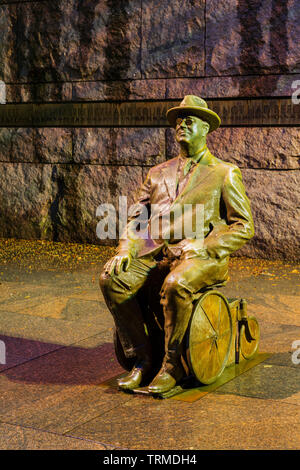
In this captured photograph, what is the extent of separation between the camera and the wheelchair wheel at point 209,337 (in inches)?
182

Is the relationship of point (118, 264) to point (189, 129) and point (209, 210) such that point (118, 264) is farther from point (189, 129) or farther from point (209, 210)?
point (189, 129)

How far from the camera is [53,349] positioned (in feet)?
18.8

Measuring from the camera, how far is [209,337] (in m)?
4.78

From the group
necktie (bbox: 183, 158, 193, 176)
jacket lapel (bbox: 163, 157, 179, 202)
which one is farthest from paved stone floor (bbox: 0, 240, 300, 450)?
necktie (bbox: 183, 158, 193, 176)

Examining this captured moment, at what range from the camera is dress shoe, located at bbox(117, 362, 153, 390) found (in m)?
4.73

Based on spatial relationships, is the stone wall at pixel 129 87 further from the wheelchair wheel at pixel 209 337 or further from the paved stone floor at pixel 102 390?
the wheelchair wheel at pixel 209 337

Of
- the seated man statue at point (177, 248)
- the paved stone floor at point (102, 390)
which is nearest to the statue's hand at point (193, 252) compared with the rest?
the seated man statue at point (177, 248)

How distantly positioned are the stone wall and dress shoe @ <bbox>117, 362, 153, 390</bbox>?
478 centimetres

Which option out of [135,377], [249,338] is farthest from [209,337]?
[249,338]

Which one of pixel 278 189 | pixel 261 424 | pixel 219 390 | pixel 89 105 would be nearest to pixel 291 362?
pixel 219 390

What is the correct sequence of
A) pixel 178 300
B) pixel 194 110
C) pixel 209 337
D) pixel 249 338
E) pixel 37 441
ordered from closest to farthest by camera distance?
pixel 37 441, pixel 178 300, pixel 209 337, pixel 194 110, pixel 249 338

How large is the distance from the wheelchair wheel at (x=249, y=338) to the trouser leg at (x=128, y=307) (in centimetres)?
77

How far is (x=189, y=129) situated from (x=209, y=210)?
1.91 ft

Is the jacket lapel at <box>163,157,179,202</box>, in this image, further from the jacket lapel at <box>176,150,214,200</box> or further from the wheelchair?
the wheelchair
